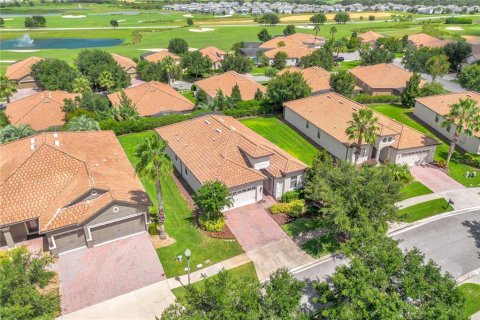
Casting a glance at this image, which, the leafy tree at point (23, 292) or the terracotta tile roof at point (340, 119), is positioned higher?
the leafy tree at point (23, 292)

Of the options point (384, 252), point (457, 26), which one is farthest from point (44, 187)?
point (457, 26)

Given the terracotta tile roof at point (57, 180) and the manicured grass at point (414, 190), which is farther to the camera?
the manicured grass at point (414, 190)

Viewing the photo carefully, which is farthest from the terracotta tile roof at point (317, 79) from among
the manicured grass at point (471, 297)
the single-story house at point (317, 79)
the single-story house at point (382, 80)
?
the manicured grass at point (471, 297)

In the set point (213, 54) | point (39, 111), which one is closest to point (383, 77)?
point (213, 54)

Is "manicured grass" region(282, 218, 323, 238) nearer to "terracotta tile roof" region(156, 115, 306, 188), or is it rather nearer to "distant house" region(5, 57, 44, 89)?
"terracotta tile roof" region(156, 115, 306, 188)

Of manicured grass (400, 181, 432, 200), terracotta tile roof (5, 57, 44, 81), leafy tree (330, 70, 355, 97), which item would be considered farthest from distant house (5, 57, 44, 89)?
manicured grass (400, 181, 432, 200)

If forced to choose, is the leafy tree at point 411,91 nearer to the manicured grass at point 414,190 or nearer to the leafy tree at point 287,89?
the leafy tree at point 287,89
